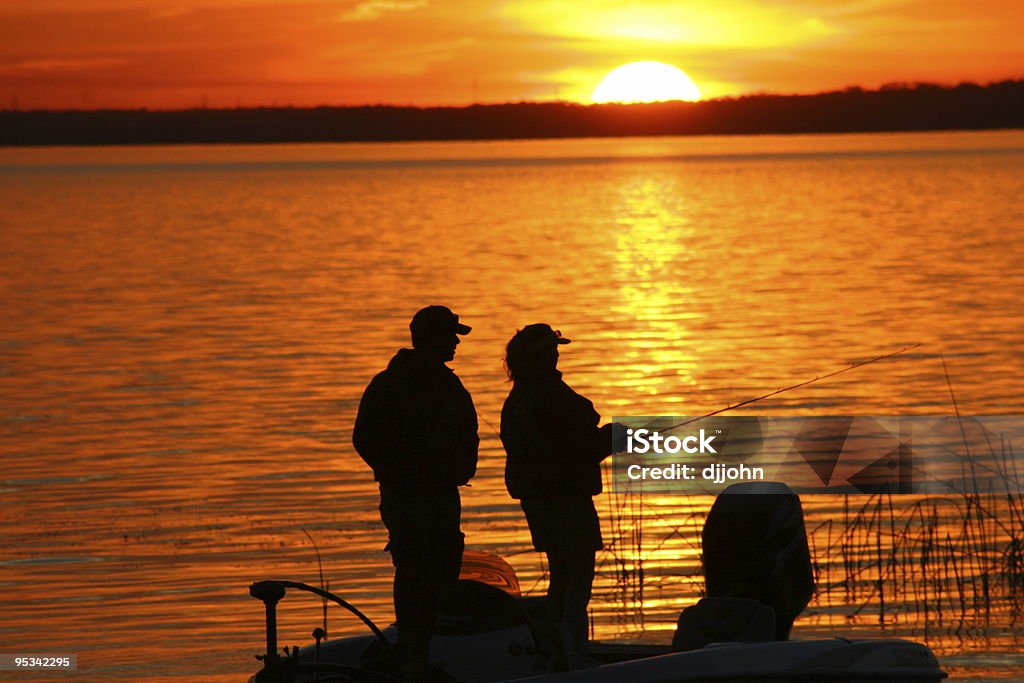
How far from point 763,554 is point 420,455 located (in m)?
2.34

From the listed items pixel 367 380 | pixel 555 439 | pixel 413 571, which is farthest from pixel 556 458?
pixel 367 380

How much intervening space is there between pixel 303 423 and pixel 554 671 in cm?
1398

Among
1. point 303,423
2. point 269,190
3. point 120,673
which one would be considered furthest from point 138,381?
point 269,190

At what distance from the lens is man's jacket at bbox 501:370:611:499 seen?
9.22m

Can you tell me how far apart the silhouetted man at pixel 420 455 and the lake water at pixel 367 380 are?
54.7 inches

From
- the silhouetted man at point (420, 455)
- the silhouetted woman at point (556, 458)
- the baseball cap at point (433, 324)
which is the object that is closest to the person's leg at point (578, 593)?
the silhouetted woman at point (556, 458)

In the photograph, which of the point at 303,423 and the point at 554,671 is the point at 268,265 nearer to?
the point at 303,423

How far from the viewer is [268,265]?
5134 cm

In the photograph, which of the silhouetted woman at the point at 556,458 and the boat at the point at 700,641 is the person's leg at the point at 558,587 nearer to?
the silhouetted woman at the point at 556,458

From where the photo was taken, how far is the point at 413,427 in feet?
28.8

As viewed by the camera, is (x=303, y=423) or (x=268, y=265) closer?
(x=303, y=423)

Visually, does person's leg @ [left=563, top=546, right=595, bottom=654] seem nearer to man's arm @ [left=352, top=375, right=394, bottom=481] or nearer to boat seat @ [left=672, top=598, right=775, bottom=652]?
boat seat @ [left=672, top=598, right=775, bottom=652]

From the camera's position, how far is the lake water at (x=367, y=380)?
44.8ft

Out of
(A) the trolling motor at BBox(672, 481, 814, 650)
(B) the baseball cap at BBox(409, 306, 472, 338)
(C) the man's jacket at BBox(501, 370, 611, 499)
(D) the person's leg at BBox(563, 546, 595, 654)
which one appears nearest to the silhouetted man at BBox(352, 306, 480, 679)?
(B) the baseball cap at BBox(409, 306, 472, 338)
